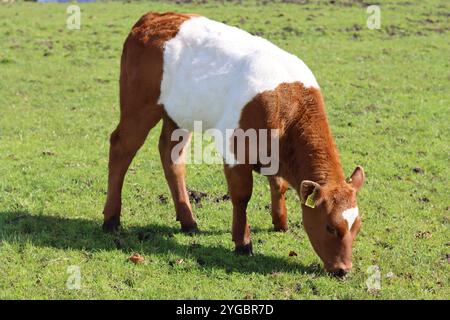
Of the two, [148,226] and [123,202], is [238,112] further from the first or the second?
[123,202]

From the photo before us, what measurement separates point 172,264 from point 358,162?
15.0 ft

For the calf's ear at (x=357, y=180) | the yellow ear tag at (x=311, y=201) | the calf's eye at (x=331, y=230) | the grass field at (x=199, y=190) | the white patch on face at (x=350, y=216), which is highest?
the calf's ear at (x=357, y=180)

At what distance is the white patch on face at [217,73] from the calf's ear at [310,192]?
100cm

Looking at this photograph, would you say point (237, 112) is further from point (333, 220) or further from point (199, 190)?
point (199, 190)

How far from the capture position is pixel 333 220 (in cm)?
603

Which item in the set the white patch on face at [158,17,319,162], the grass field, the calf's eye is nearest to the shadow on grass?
the grass field

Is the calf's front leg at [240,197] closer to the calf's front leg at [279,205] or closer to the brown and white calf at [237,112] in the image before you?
the brown and white calf at [237,112]

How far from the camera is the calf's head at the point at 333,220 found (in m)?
6.02

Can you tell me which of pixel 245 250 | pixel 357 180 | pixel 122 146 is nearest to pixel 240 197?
pixel 245 250

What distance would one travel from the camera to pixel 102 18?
22.6 metres

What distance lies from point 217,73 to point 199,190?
258cm

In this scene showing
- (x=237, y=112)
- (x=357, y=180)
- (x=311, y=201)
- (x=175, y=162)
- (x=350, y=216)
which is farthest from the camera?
(x=175, y=162)

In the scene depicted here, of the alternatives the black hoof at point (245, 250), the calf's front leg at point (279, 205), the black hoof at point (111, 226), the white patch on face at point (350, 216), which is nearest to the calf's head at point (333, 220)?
the white patch on face at point (350, 216)

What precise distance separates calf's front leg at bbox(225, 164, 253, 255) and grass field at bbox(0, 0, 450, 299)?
0.17m
